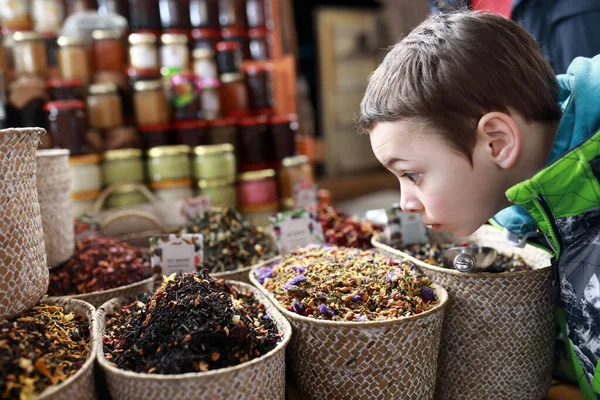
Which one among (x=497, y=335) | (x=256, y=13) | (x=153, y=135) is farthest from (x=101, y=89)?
(x=497, y=335)

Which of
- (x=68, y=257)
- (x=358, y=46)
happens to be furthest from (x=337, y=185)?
(x=68, y=257)

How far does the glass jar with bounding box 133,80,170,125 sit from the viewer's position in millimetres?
2312

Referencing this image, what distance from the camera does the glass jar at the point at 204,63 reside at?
96.2 inches

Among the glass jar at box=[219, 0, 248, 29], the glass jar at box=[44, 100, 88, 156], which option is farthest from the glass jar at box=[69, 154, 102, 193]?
the glass jar at box=[219, 0, 248, 29]

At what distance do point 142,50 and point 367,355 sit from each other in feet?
6.34

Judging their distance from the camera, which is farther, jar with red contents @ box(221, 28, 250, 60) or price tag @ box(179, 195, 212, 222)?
jar with red contents @ box(221, 28, 250, 60)

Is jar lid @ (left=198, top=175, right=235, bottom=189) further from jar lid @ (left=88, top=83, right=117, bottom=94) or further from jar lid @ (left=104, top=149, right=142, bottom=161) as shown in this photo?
jar lid @ (left=88, top=83, right=117, bottom=94)

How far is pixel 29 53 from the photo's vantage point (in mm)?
2193

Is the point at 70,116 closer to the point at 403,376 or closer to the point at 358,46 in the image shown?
the point at 403,376

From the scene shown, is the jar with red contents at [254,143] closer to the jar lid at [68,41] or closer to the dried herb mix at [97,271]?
the jar lid at [68,41]

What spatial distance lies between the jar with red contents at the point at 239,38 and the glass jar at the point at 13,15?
92cm

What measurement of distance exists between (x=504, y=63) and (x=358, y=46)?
4771 mm

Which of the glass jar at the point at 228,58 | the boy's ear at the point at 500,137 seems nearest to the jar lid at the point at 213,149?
the glass jar at the point at 228,58

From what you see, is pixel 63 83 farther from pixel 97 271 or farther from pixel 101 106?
pixel 97 271
